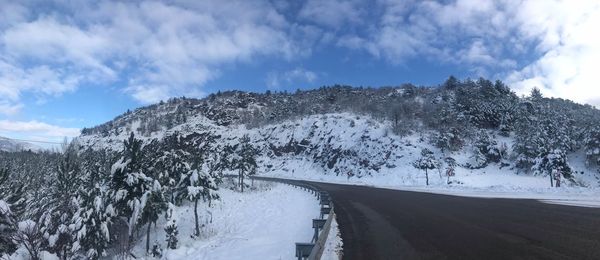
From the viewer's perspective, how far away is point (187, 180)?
68.9 feet

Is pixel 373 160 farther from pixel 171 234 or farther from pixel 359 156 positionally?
pixel 171 234

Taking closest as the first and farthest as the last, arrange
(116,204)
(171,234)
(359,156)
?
(116,204), (171,234), (359,156)

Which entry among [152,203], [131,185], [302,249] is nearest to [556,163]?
[152,203]

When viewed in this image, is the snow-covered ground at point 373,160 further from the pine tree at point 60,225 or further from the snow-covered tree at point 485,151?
the pine tree at point 60,225

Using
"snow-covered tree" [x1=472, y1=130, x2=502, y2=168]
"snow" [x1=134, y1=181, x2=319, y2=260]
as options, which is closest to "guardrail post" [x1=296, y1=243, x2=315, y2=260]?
"snow" [x1=134, y1=181, x2=319, y2=260]

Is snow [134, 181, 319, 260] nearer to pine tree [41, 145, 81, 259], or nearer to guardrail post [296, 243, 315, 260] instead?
guardrail post [296, 243, 315, 260]

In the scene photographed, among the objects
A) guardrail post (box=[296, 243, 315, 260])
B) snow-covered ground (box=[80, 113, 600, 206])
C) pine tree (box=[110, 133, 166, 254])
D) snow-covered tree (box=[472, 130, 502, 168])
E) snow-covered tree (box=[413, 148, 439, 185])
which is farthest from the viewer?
snow-covered tree (box=[472, 130, 502, 168])

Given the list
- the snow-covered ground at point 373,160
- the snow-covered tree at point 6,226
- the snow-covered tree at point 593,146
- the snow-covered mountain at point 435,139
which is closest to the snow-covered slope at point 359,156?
the snow-covered ground at point 373,160

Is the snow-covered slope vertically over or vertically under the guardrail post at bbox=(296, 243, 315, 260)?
over

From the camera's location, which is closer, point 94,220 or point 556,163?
point 94,220

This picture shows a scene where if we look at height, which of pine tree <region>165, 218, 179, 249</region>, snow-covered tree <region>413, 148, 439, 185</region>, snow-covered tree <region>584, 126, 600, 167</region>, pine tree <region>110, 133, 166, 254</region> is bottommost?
pine tree <region>165, 218, 179, 249</region>

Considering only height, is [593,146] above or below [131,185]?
above

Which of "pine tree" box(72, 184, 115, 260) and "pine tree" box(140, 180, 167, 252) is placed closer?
"pine tree" box(72, 184, 115, 260)

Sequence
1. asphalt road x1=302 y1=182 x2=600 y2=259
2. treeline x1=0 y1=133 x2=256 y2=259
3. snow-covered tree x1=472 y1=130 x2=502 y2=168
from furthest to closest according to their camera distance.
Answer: snow-covered tree x1=472 y1=130 x2=502 y2=168, treeline x1=0 y1=133 x2=256 y2=259, asphalt road x1=302 y1=182 x2=600 y2=259
